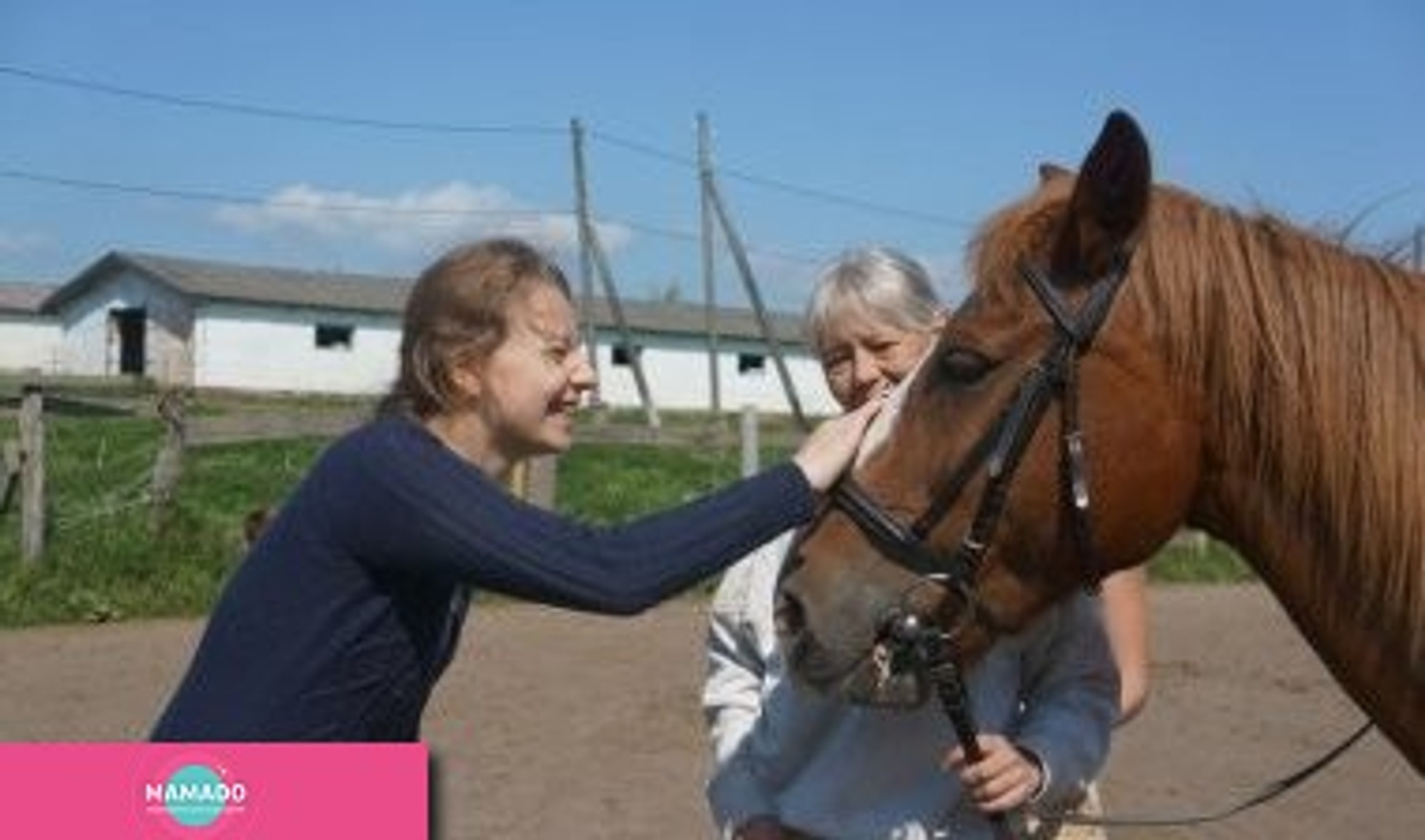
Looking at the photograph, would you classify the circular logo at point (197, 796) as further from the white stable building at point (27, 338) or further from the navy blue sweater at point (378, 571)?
the white stable building at point (27, 338)

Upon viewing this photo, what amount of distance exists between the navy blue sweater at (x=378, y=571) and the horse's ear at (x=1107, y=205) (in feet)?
2.18

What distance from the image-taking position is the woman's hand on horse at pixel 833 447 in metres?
2.73

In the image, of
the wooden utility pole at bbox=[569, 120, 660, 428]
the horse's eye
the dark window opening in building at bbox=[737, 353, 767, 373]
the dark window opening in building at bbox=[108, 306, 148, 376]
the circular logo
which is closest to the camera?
the circular logo

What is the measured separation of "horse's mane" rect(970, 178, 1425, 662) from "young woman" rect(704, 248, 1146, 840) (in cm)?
35

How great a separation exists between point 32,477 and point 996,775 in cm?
1155

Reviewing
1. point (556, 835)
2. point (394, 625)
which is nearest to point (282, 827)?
point (394, 625)

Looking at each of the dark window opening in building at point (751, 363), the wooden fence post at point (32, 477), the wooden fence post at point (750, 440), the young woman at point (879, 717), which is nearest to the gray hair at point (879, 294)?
the young woman at point (879, 717)

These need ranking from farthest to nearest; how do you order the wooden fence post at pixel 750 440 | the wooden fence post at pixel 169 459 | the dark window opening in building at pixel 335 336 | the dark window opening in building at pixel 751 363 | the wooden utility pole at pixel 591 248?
the dark window opening in building at pixel 751 363
the dark window opening in building at pixel 335 336
the wooden utility pole at pixel 591 248
the wooden fence post at pixel 750 440
the wooden fence post at pixel 169 459

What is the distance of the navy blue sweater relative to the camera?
7.99ft

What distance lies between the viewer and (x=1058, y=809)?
2.93 metres

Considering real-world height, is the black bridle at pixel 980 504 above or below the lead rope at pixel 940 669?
above

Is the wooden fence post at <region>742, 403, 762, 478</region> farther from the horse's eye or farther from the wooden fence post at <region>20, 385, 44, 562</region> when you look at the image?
the horse's eye

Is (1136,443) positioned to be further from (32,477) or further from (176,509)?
(176,509)

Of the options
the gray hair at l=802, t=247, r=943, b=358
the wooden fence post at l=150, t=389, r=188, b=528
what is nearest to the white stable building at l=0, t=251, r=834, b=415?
the wooden fence post at l=150, t=389, r=188, b=528
